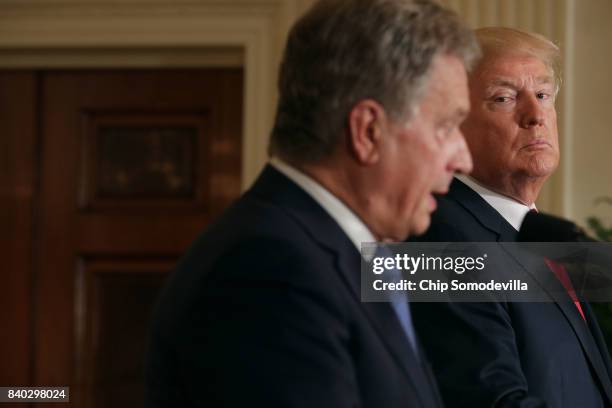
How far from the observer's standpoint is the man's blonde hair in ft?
5.74

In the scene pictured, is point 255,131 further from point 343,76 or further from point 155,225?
point 343,76

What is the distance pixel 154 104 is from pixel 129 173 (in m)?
0.30

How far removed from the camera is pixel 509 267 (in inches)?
64.0

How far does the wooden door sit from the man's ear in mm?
2618

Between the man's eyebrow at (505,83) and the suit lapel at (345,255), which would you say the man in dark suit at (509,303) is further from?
the suit lapel at (345,255)

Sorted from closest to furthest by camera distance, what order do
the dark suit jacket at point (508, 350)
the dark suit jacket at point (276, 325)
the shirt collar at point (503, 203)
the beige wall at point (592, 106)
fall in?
the dark suit jacket at point (276, 325), the dark suit jacket at point (508, 350), the shirt collar at point (503, 203), the beige wall at point (592, 106)

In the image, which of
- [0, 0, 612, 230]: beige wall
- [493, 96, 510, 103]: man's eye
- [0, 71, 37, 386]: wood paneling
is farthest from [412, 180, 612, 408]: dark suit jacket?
[0, 71, 37, 386]: wood paneling

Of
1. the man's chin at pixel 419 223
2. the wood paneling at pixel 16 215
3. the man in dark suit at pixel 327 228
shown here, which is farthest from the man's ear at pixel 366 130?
the wood paneling at pixel 16 215

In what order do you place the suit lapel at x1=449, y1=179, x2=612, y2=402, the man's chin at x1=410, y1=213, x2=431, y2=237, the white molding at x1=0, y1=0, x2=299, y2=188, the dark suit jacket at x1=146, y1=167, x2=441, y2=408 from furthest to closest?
the white molding at x1=0, y1=0, x2=299, y2=188 → the suit lapel at x1=449, y1=179, x2=612, y2=402 → the man's chin at x1=410, y1=213, x2=431, y2=237 → the dark suit jacket at x1=146, y1=167, x2=441, y2=408

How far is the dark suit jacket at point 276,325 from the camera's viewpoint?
102 cm

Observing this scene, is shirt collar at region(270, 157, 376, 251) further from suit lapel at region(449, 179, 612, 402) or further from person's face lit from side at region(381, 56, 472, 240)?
suit lapel at region(449, 179, 612, 402)

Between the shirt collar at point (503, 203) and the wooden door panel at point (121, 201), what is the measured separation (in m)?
2.13

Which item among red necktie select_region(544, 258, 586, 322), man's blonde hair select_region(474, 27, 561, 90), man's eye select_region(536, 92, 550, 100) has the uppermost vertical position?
man's blonde hair select_region(474, 27, 561, 90)

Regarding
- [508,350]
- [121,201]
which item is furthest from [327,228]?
[121,201]
